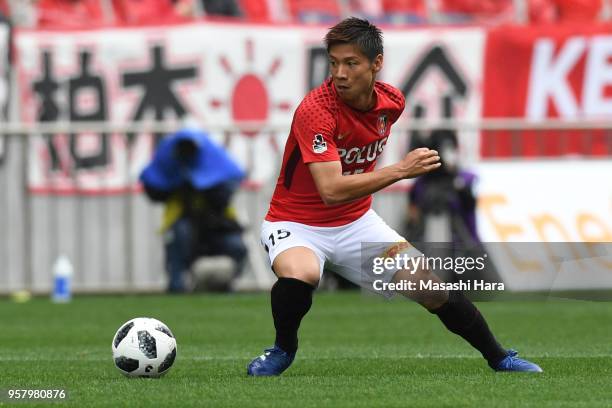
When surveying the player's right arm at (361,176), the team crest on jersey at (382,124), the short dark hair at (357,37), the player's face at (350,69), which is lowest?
the player's right arm at (361,176)

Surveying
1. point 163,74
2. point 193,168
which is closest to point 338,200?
point 193,168

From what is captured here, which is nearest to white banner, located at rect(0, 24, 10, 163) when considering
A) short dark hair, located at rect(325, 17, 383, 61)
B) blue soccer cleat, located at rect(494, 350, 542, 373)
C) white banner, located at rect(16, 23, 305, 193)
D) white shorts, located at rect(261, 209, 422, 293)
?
white banner, located at rect(16, 23, 305, 193)

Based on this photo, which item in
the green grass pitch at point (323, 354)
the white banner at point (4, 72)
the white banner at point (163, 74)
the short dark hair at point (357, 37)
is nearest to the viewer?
the green grass pitch at point (323, 354)

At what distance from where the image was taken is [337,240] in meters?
7.79

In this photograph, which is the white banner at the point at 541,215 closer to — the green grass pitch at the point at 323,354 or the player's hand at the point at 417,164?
the green grass pitch at the point at 323,354

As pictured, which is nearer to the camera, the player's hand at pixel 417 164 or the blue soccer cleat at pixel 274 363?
the player's hand at pixel 417 164

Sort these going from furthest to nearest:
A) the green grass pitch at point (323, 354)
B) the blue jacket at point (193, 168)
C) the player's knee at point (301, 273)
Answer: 1. the blue jacket at point (193, 168)
2. the player's knee at point (301, 273)
3. the green grass pitch at point (323, 354)

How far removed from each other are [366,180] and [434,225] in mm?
9158

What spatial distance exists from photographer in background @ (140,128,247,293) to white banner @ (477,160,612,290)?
109 inches

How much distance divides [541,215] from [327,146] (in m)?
8.83

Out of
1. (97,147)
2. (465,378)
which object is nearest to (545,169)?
(97,147)

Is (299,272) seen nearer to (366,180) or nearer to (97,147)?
(366,180)

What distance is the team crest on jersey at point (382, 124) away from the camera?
7703mm

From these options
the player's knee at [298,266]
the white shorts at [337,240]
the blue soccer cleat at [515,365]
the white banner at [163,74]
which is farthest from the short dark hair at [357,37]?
the white banner at [163,74]
